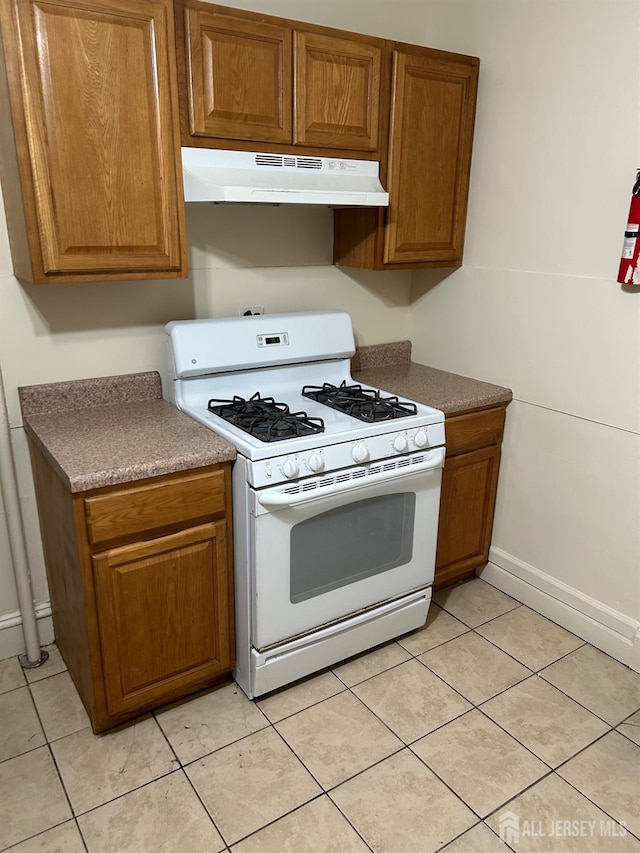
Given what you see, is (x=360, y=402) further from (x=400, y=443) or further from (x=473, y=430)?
(x=473, y=430)

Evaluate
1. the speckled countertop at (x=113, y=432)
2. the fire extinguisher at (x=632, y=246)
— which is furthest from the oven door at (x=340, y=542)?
the fire extinguisher at (x=632, y=246)

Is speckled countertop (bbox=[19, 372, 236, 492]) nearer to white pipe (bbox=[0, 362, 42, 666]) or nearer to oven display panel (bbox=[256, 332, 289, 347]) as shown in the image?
white pipe (bbox=[0, 362, 42, 666])

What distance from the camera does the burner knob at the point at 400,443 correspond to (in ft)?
6.59

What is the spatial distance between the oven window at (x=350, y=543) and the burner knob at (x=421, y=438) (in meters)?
0.19

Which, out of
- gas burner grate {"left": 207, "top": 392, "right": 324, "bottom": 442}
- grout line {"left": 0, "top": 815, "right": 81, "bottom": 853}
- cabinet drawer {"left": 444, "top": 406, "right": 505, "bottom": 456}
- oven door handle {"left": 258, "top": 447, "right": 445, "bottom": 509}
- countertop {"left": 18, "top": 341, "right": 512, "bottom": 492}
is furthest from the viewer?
cabinet drawer {"left": 444, "top": 406, "right": 505, "bottom": 456}

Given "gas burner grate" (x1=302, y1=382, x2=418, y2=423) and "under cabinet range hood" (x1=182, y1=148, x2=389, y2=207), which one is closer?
"under cabinet range hood" (x1=182, y1=148, x2=389, y2=207)

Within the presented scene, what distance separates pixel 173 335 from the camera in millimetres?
2094

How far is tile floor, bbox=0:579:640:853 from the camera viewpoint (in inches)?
63.5

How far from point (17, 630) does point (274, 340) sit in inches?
54.4

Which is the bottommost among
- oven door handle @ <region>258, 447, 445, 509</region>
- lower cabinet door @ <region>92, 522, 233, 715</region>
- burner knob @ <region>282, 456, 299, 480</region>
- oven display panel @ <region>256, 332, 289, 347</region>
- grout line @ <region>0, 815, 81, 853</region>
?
grout line @ <region>0, 815, 81, 853</region>

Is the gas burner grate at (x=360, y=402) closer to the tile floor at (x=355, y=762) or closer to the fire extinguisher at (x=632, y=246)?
the fire extinguisher at (x=632, y=246)

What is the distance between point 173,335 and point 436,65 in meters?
1.36

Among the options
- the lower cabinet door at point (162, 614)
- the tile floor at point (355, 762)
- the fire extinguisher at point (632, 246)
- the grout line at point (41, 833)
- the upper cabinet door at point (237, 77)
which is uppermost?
the upper cabinet door at point (237, 77)

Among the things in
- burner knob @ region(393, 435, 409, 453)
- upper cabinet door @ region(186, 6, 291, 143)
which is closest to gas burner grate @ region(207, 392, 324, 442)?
burner knob @ region(393, 435, 409, 453)
